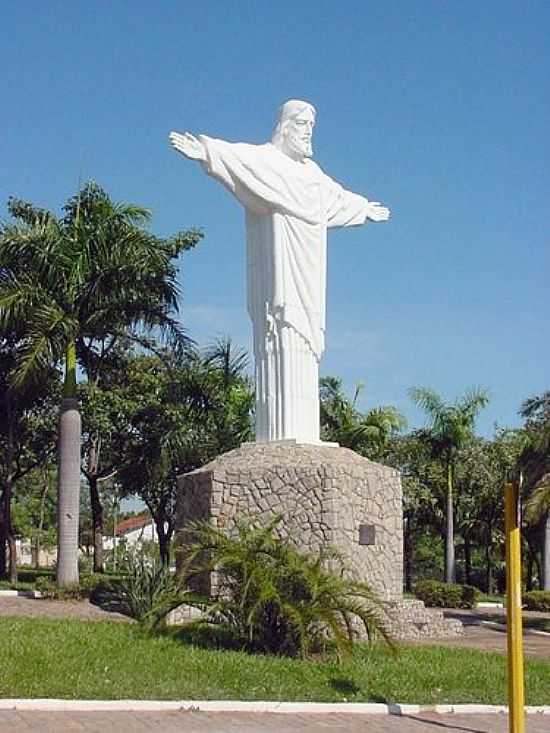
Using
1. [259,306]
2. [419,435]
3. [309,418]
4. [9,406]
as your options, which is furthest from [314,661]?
[419,435]

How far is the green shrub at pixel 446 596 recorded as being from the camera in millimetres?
24703

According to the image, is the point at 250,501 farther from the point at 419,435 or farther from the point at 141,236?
the point at 419,435

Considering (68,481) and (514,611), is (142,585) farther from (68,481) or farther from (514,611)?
(514,611)

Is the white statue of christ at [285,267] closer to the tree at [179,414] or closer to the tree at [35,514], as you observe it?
the tree at [179,414]

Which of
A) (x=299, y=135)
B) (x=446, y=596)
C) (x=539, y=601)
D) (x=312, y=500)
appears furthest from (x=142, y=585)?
(x=539, y=601)

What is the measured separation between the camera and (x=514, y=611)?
307 inches

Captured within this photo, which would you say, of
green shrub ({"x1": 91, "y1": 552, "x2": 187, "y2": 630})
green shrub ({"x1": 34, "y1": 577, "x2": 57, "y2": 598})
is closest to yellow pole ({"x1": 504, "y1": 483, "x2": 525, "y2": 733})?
green shrub ({"x1": 91, "y1": 552, "x2": 187, "y2": 630})

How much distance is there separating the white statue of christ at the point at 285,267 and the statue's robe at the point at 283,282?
15 millimetres

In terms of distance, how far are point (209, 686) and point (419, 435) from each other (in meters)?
23.1

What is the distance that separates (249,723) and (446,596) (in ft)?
53.6

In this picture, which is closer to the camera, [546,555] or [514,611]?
[514,611]

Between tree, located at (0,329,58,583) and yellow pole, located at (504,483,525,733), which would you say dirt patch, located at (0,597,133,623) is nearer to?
tree, located at (0,329,58,583)

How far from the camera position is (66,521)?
20.8 meters

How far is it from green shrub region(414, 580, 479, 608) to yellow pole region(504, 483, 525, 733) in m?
17.3
